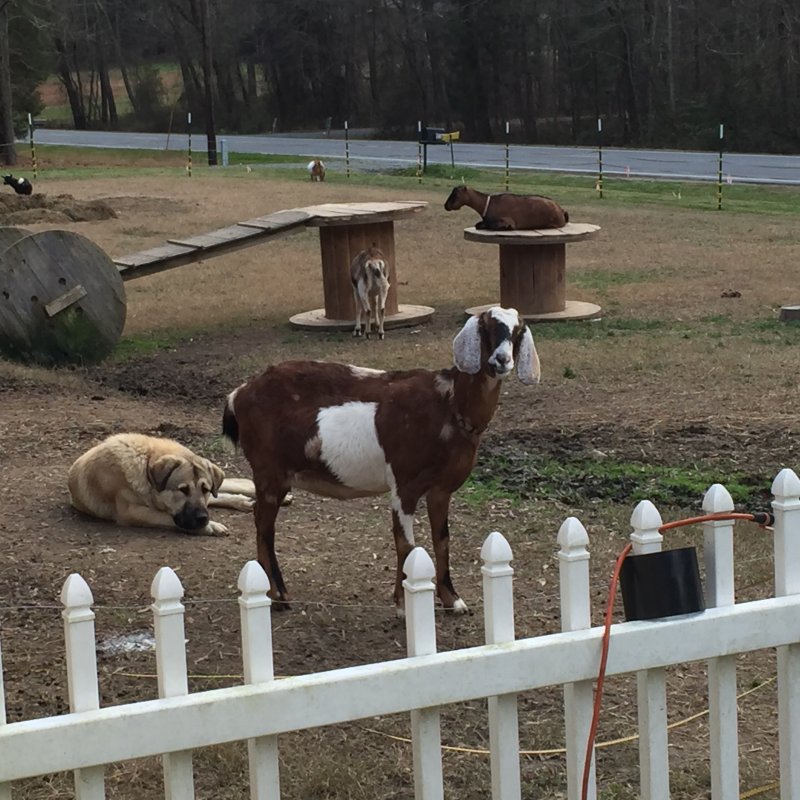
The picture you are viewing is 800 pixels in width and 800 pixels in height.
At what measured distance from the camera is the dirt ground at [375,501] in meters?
4.03

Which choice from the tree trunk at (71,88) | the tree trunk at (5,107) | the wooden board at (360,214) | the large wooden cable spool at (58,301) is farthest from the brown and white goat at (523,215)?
the tree trunk at (71,88)

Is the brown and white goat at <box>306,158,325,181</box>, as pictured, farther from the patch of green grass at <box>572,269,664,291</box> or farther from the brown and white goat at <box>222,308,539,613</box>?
the brown and white goat at <box>222,308,539,613</box>

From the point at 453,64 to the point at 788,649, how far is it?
5442cm

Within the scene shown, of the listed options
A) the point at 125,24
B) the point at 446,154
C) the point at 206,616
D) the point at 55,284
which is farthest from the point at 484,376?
the point at 125,24

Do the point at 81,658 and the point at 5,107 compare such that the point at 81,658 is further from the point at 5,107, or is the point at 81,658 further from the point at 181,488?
the point at 5,107

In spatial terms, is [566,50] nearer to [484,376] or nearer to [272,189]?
[272,189]

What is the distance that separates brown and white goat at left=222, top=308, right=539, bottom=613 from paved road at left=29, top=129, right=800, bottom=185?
23.0 meters

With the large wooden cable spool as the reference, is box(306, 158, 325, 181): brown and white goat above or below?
above

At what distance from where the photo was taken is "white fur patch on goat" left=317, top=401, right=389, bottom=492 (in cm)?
498

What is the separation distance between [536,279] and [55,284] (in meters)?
4.56

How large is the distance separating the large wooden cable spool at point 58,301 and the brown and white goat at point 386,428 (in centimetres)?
599

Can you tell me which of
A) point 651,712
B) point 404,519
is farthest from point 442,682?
point 404,519

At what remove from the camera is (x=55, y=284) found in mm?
10812

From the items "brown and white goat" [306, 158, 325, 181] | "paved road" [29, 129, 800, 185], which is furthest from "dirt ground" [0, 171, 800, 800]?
"paved road" [29, 129, 800, 185]
